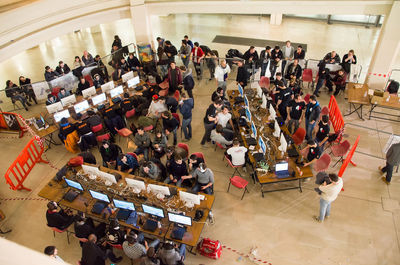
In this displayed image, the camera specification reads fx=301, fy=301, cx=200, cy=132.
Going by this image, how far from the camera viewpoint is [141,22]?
12898 millimetres

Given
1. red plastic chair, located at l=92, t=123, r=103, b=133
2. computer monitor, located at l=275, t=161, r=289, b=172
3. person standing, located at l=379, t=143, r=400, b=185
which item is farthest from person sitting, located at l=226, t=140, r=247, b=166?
red plastic chair, located at l=92, t=123, r=103, b=133

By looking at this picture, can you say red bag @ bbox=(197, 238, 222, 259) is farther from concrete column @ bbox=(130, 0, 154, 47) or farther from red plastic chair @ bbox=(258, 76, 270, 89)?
concrete column @ bbox=(130, 0, 154, 47)

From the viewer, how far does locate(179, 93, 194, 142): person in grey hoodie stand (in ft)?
29.4

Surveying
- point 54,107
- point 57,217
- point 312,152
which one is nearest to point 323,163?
point 312,152

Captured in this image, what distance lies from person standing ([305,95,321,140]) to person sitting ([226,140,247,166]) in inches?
102

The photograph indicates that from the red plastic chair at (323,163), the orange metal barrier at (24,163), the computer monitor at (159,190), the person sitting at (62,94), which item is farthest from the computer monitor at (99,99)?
the red plastic chair at (323,163)

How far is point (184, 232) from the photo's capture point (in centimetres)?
600

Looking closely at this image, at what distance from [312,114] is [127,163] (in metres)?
5.31

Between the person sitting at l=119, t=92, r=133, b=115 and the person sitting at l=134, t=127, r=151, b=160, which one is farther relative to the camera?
the person sitting at l=119, t=92, r=133, b=115

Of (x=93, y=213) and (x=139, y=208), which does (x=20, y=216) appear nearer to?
(x=93, y=213)

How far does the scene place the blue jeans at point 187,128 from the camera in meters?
9.23

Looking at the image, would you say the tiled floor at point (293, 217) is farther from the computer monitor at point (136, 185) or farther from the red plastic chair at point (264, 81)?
the red plastic chair at point (264, 81)

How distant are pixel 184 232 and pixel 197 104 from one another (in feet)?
19.8

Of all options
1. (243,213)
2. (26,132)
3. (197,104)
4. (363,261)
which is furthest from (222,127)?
(26,132)
